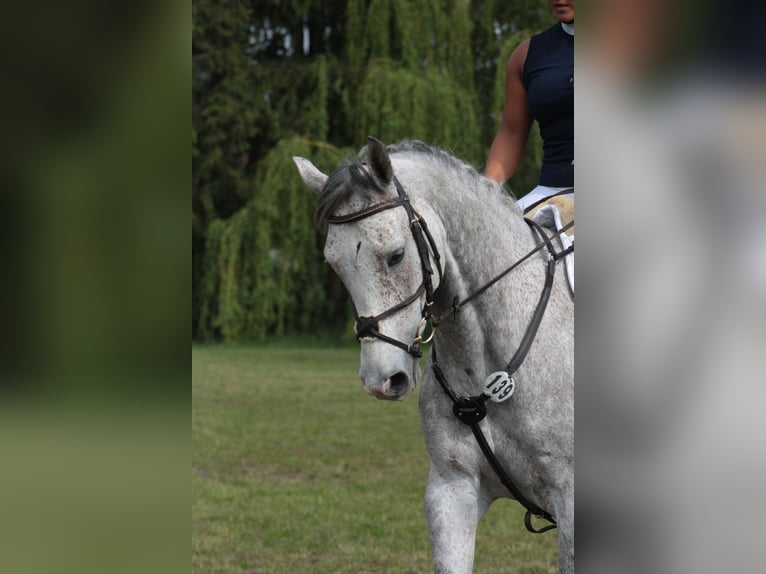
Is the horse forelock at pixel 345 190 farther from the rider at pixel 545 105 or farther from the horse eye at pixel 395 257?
the rider at pixel 545 105

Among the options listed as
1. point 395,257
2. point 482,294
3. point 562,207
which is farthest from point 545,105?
point 395,257

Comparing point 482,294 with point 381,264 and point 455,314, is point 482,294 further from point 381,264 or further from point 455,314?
point 381,264

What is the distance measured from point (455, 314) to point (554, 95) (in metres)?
0.95

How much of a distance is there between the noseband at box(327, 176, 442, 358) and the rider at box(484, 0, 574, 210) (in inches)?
33.9

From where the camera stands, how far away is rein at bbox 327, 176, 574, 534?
2.62m

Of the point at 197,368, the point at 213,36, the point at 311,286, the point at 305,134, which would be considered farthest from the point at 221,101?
the point at 197,368

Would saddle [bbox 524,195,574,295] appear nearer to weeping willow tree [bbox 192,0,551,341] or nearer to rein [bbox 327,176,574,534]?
rein [bbox 327,176,574,534]

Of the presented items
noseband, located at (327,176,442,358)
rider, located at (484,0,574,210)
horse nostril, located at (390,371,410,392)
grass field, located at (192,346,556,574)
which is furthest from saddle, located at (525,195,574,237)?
grass field, located at (192,346,556,574)

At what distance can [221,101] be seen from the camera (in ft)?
67.6

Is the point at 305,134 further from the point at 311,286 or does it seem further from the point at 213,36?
the point at 213,36

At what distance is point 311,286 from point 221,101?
19.1 ft

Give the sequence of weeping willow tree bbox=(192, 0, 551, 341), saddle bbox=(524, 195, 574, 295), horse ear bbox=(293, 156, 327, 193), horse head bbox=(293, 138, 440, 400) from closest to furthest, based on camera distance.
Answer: horse head bbox=(293, 138, 440, 400) < horse ear bbox=(293, 156, 327, 193) < saddle bbox=(524, 195, 574, 295) < weeping willow tree bbox=(192, 0, 551, 341)

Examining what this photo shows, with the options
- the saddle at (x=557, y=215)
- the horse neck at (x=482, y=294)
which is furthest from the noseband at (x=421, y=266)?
the saddle at (x=557, y=215)
